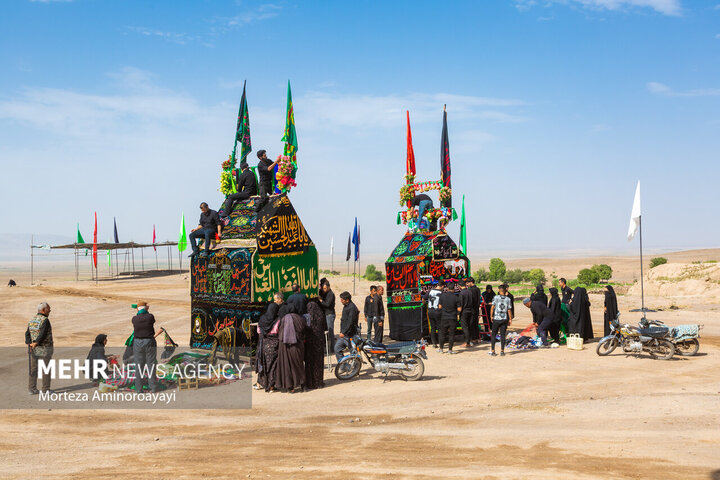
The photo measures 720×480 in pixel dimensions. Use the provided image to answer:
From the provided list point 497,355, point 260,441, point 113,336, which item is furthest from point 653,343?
point 113,336

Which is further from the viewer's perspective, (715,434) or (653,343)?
(653,343)

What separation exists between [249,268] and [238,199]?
2.96 meters

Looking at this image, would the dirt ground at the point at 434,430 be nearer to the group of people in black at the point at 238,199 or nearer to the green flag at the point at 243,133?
the group of people in black at the point at 238,199

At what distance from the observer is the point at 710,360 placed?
47.1 ft

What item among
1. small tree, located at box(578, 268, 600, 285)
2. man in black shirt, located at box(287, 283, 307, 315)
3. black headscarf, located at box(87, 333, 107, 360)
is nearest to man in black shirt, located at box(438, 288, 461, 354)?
man in black shirt, located at box(287, 283, 307, 315)

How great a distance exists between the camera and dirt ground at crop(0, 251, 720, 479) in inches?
275

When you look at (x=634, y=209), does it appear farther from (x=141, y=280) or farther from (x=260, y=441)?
(x=141, y=280)

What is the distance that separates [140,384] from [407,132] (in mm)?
12834

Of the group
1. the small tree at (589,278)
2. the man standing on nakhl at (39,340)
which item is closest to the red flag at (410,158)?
the man standing on nakhl at (39,340)

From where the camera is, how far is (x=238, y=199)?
15.8m

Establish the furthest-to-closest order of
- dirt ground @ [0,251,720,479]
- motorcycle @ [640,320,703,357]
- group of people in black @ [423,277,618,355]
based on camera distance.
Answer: group of people in black @ [423,277,618,355], motorcycle @ [640,320,703,357], dirt ground @ [0,251,720,479]

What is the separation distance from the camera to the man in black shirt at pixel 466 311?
1661cm

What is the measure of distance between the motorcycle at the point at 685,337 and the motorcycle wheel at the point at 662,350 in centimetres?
16

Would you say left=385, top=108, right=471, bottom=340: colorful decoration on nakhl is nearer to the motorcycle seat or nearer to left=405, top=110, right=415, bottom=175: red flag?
left=405, top=110, right=415, bottom=175: red flag
